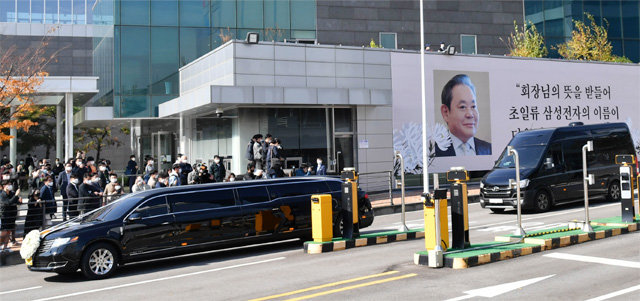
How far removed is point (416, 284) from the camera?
30.5 ft

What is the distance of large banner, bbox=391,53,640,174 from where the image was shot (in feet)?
90.0

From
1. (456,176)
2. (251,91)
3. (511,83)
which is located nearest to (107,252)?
(456,176)

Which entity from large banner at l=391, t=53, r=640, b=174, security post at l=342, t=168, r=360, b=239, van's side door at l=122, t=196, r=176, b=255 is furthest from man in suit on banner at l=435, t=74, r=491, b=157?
van's side door at l=122, t=196, r=176, b=255

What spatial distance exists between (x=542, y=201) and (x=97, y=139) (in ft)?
140

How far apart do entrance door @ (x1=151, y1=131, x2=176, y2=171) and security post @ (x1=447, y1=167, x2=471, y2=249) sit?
24.9 m

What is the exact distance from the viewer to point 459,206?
38.1ft

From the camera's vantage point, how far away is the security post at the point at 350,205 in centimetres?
1362

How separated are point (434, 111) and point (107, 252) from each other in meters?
19.1

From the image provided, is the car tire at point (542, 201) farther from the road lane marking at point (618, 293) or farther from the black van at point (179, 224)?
the road lane marking at point (618, 293)

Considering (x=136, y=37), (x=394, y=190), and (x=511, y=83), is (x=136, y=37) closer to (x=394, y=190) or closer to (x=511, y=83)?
(x=394, y=190)

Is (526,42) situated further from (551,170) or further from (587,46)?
(551,170)

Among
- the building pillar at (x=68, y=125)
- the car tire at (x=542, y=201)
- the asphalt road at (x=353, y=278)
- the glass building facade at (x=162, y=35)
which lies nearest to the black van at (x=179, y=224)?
the asphalt road at (x=353, y=278)

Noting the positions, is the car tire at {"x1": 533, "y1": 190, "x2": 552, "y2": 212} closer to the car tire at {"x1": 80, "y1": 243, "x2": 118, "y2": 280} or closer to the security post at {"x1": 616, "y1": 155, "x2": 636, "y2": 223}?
the security post at {"x1": 616, "y1": 155, "x2": 636, "y2": 223}

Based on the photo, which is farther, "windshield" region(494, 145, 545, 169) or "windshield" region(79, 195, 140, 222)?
"windshield" region(494, 145, 545, 169)
